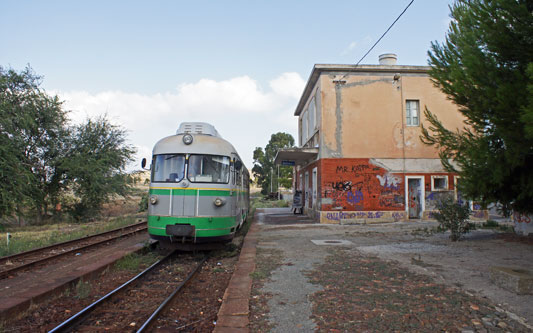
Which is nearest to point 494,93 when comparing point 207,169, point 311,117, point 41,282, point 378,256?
point 378,256

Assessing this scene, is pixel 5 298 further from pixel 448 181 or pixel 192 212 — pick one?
pixel 448 181

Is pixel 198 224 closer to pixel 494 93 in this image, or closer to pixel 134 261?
pixel 134 261

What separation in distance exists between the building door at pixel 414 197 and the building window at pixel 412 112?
287cm

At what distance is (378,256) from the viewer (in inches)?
309

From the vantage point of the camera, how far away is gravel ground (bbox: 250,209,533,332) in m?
4.39

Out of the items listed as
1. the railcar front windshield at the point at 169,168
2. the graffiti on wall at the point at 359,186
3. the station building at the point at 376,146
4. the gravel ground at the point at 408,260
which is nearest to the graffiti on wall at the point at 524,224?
the gravel ground at the point at 408,260

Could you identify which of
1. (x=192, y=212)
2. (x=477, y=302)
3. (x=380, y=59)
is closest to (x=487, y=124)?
(x=477, y=302)

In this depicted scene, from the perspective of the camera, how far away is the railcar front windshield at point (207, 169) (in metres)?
8.36

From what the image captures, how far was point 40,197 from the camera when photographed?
66.2 ft

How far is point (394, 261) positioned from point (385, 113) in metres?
11.1

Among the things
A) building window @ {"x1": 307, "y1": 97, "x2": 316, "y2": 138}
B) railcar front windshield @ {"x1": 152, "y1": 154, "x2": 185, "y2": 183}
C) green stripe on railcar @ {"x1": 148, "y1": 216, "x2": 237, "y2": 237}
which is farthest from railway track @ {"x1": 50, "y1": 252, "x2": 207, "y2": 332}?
building window @ {"x1": 307, "y1": 97, "x2": 316, "y2": 138}

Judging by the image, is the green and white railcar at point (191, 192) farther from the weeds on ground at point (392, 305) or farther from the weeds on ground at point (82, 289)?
the weeds on ground at point (392, 305)

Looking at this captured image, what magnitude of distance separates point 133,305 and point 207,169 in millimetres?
3870

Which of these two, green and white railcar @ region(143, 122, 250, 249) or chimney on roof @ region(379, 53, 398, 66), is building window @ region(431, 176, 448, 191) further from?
green and white railcar @ region(143, 122, 250, 249)
